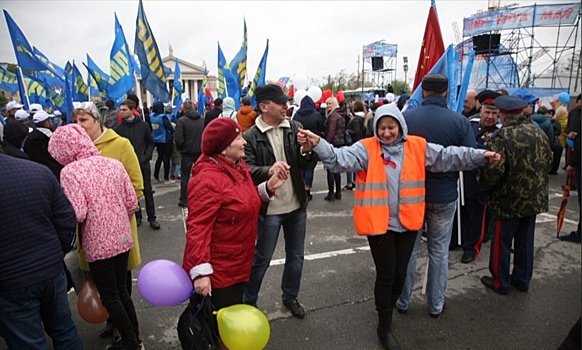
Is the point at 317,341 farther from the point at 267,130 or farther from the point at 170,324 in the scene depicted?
the point at 267,130

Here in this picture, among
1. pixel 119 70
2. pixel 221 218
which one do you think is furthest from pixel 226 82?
pixel 221 218

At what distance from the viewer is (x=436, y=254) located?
10.9 ft

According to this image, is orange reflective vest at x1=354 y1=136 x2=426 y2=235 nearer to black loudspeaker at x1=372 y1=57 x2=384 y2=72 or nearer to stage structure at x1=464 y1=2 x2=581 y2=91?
stage structure at x1=464 y1=2 x2=581 y2=91

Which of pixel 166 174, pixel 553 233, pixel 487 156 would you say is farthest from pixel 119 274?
pixel 166 174

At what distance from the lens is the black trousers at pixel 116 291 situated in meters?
2.59

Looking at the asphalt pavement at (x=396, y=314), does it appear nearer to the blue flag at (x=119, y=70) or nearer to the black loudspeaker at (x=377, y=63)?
the blue flag at (x=119, y=70)

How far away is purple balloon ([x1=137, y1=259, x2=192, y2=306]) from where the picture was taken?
214 centimetres

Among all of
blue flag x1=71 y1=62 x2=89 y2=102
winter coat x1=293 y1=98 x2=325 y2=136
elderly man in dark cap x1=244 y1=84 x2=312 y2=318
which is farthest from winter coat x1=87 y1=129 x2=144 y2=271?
blue flag x1=71 y1=62 x2=89 y2=102

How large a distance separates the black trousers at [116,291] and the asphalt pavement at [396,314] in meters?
0.37

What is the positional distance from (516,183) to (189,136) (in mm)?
5359

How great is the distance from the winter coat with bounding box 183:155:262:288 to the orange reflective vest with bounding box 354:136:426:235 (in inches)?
33.5

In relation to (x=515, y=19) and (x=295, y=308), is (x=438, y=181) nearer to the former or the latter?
(x=295, y=308)

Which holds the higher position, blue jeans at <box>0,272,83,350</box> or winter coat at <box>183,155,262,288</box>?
winter coat at <box>183,155,262,288</box>

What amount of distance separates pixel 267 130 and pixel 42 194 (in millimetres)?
1647
